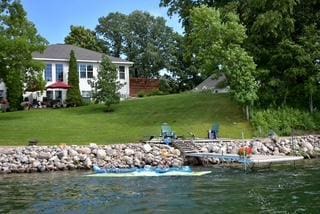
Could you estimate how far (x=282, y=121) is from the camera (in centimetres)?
3834

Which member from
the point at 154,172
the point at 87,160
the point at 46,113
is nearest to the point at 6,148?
the point at 87,160

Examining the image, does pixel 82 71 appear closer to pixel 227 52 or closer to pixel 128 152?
pixel 227 52

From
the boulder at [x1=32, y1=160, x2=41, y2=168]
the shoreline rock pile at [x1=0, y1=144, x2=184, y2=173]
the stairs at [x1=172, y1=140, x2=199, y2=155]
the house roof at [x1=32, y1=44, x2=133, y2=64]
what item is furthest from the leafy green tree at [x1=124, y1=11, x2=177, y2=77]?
the boulder at [x1=32, y1=160, x2=41, y2=168]

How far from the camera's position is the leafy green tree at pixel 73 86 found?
55375 mm

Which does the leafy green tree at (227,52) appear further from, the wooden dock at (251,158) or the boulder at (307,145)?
the wooden dock at (251,158)

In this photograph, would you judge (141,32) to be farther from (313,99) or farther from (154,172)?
(154,172)

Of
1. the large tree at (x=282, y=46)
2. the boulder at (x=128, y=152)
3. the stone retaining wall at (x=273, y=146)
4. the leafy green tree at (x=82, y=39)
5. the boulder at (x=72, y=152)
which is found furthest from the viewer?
the leafy green tree at (x=82, y=39)

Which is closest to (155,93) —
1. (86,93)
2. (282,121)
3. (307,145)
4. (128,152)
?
(86,93)

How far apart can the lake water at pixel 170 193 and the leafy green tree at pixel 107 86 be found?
23.1 m

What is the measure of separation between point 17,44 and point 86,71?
1958 centimetres

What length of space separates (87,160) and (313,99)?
61.2 ft

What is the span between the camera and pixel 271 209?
17.3 meters

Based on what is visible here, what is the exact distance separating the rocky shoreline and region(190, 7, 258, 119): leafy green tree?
21.9ft

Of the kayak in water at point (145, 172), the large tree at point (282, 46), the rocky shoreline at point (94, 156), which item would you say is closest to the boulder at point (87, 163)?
the rocky shoreline at point (94, 156)
